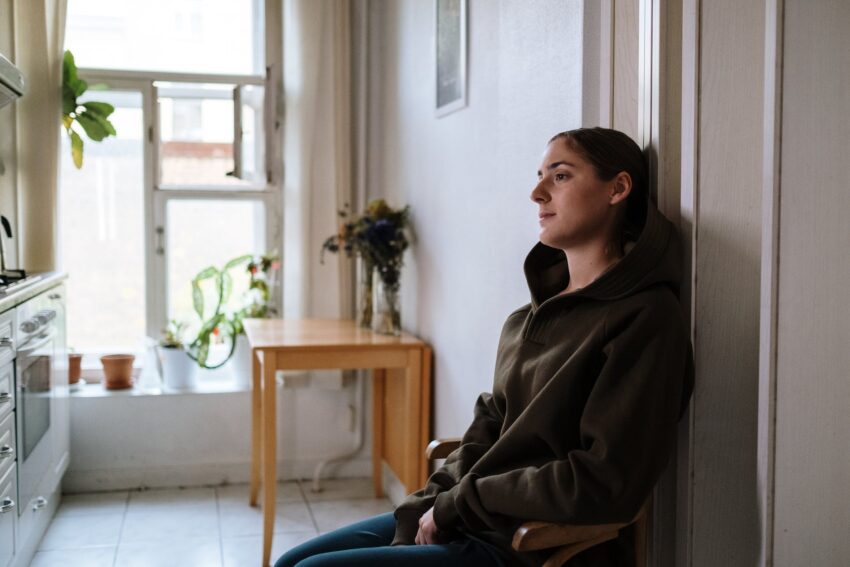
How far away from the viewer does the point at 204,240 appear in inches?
166

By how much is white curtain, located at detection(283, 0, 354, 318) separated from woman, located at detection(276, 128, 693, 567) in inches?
86.6

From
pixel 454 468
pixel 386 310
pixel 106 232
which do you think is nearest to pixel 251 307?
pixel 106 232

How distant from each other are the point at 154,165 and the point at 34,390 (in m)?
1.49

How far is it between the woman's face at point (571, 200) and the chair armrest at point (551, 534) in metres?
0.51

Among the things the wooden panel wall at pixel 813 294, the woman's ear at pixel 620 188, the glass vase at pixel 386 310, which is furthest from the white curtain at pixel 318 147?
the wooden panel wall at pixel 813 294

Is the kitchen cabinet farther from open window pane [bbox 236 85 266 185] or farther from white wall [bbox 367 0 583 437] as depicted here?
white wall [bbox 367 0 583 437]

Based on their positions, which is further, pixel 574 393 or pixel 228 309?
pixel 228 309

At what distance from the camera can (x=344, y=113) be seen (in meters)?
4.00

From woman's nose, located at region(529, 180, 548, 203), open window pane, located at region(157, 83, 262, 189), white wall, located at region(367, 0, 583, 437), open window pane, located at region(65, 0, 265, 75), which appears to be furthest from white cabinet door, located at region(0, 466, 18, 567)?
open window pane, located at region(65, 0, 265, 75)

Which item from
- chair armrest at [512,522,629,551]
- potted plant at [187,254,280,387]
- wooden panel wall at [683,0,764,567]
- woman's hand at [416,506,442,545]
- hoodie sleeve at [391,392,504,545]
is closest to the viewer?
chair armrest at [512,522,629,551]

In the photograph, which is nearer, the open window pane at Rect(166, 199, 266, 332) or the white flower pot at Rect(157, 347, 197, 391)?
the white flower pot at Rect(157, 347, 197, 391)

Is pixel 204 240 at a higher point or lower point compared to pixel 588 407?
higher

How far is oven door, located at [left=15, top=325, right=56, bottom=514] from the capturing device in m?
2.67

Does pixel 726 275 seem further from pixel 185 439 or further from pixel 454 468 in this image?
pixel 185 439
